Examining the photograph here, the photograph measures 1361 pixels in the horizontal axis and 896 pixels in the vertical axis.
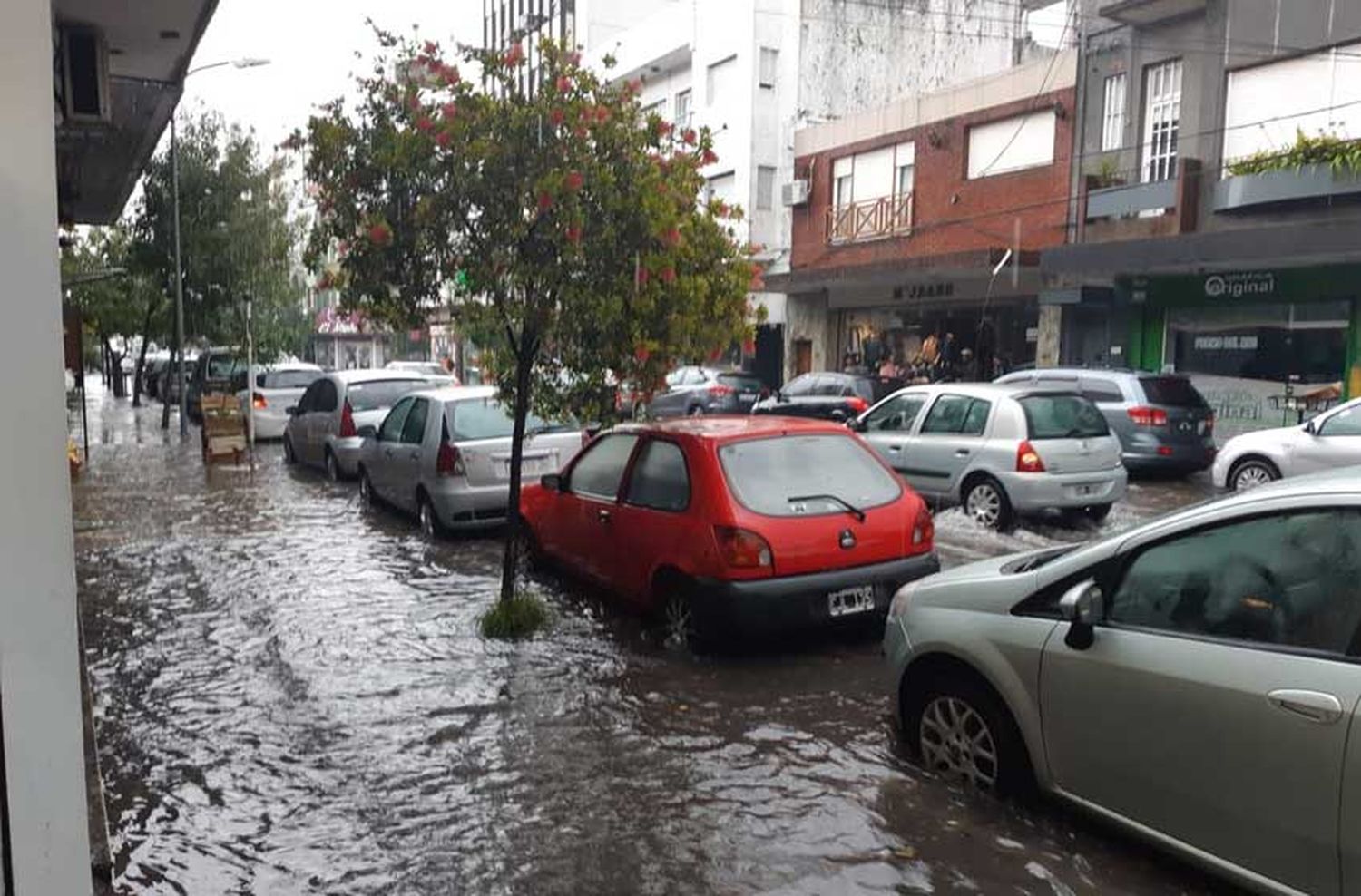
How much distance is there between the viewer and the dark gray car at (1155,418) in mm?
14375

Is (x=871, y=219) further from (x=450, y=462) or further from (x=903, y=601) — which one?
(x=903, y=601)

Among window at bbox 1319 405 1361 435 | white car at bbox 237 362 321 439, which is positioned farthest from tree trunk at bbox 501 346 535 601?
white car at bbox 237 362 321 439

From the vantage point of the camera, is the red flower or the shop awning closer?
the red flower

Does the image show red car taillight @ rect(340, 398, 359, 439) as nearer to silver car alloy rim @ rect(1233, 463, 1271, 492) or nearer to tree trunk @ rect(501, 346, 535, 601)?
tree trunk @ rect(501, 346, 535, 601)

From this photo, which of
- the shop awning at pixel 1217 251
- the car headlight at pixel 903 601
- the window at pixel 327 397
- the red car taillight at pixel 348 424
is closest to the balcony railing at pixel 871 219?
the shop awning at pixel 1217 251

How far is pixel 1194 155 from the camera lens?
65.2ft

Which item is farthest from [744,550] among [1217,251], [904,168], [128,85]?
[904,168]

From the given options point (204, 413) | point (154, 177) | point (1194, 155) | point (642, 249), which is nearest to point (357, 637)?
point (642, 249)

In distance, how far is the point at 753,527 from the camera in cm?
629

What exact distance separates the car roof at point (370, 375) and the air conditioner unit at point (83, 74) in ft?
29.4

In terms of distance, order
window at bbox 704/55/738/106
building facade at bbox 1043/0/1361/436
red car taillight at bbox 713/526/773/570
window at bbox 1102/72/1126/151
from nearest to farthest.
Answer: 1. red car taillight at bbox 713/526/773/570
2. building facade at bbox 1043/0/1361/436
3. window at bbox 1102/72/1126/151
4. window at bbox 704/55/738/106

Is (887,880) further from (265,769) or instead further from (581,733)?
(265,769)

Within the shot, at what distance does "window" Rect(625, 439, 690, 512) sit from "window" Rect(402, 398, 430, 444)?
4.27 m

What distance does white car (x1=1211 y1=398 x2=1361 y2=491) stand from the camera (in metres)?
11.6
